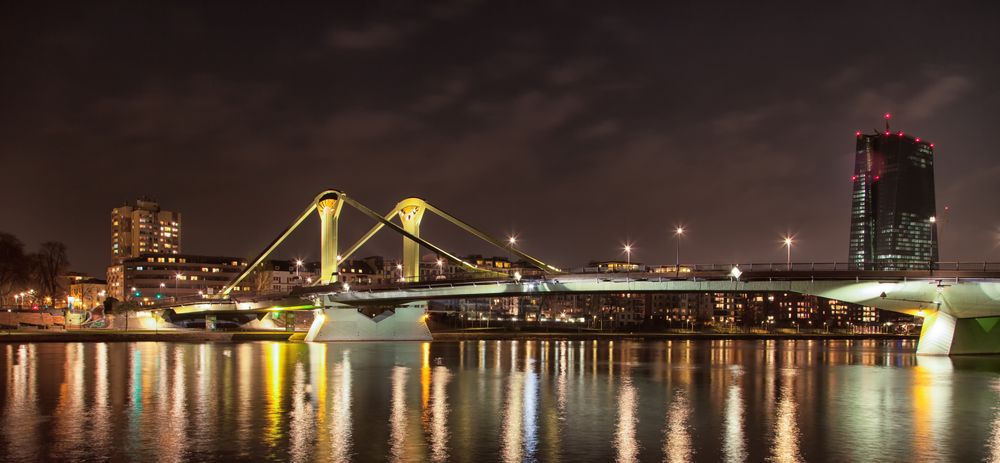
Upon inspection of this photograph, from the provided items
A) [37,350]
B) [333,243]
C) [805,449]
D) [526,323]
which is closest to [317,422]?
[805,449]

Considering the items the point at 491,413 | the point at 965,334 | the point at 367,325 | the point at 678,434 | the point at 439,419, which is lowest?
the point at 367,325

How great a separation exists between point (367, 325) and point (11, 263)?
5829cm

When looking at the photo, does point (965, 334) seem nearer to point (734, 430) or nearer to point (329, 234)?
point (734, 430)

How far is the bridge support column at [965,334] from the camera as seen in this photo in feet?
221

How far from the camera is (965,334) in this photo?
6738cm

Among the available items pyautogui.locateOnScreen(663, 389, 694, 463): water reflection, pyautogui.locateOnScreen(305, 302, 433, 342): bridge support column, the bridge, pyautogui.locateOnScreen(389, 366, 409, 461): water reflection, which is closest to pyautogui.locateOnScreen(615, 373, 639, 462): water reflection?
pyautogui.locateOnScreen(663, 389, 694, 463): water reflection

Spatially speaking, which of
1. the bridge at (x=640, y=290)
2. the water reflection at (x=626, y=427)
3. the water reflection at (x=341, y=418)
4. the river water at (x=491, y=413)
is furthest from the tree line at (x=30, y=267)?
the water reflection at (x=626, y=427)

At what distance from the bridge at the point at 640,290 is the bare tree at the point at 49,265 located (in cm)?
3715

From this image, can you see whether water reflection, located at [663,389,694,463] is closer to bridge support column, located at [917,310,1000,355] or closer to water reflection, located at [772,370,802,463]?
water reflection, located at [772,370,802,463]

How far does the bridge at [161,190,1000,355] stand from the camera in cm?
6512

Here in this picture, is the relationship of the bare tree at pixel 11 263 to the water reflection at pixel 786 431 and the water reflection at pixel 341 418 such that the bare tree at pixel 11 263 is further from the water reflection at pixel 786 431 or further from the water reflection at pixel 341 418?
the water reflection at pixel 786 431

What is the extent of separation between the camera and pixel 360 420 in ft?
95.5

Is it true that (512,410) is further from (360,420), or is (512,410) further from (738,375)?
(738,375)

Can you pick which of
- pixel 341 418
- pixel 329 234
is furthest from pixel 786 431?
pixel 329 234
